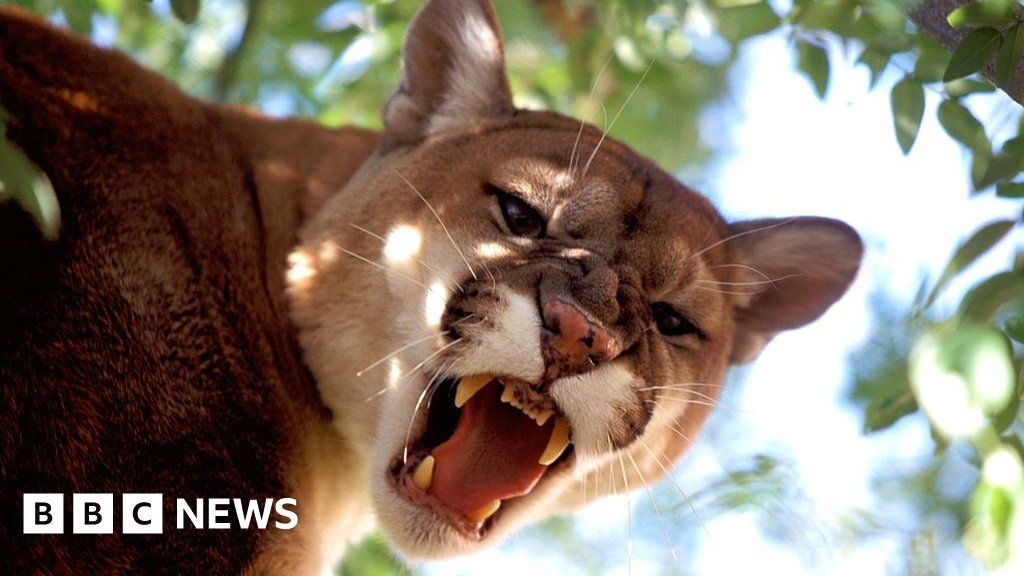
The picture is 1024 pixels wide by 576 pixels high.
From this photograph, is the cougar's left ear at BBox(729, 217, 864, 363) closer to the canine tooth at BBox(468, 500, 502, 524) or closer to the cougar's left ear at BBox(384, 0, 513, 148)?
the cougar's left ear at BBox(384, 0, 513, 148)

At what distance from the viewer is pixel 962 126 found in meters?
3.19

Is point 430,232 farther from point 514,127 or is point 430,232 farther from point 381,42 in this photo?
point 381,42

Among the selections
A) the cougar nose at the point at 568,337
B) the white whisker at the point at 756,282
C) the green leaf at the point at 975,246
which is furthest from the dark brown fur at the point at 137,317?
the green leaf at the point at 975,246

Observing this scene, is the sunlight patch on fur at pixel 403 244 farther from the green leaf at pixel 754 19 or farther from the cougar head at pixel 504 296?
the green leaf at pixel 754 19

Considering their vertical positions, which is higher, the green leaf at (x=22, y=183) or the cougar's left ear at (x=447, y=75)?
the green leaf at (x=22, y=183)

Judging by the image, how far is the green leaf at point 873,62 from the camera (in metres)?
3.52

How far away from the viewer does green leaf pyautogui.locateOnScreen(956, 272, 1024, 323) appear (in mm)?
2553

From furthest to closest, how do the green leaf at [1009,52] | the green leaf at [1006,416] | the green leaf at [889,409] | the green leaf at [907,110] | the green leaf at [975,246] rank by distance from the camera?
the green leaf at [907,110], the green leaf at [889,409], the green leaf at [975,246], the green leaf at [1009,52], the green leaf at [1006,416]

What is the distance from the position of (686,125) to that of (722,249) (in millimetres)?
2716

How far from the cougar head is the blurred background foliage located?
1.78 feet

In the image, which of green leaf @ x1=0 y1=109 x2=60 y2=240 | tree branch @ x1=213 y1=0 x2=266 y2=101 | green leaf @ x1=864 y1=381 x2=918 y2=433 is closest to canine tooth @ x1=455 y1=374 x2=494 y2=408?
green leaf @ x1=864 y1=381 x2=918 y2=433

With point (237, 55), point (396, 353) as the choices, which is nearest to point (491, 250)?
point (396, 353)

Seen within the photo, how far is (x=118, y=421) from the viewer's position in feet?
10.2

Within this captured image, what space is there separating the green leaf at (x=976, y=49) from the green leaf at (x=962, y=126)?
0.50m
